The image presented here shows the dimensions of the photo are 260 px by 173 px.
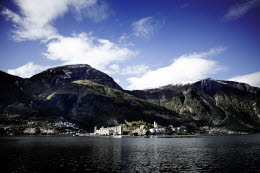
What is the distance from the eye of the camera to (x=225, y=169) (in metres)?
53.8

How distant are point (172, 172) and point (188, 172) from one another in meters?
4.25

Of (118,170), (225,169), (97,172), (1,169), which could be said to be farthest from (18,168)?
(225,169)

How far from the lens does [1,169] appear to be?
5403 cm

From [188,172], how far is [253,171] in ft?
57.9

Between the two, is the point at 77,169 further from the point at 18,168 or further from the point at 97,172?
the point at 18,168

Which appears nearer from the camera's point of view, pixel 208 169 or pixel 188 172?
pixel 188 172

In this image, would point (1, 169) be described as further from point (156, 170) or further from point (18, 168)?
point (156, 170)

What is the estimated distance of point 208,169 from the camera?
5434cm

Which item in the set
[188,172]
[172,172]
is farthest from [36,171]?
[188,172]

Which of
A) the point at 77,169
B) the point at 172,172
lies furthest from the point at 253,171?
the point at 77,169

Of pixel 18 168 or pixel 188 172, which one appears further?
pixel 18 168

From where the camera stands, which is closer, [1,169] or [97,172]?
[97,172]

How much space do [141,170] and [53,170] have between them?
24.5 metres

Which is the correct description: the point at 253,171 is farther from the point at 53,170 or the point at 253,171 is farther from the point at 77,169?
the point at 53,170
